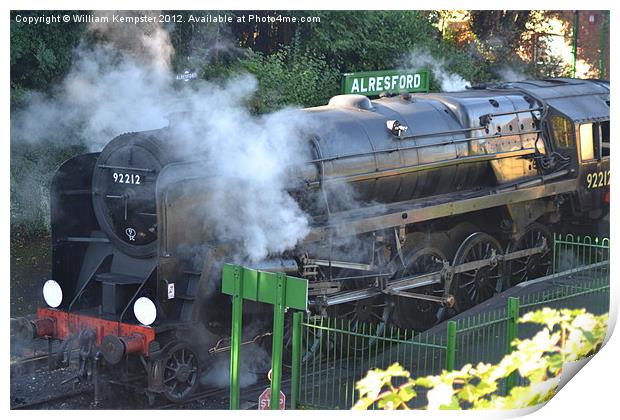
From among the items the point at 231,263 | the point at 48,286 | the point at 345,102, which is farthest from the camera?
the point at 345,102

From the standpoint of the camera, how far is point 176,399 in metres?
8.98

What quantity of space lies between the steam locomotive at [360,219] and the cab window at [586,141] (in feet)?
0.08

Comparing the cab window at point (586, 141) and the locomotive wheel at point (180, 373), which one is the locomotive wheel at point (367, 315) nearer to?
the locomotive wheel at point (180, 373)

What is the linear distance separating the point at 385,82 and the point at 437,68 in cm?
250

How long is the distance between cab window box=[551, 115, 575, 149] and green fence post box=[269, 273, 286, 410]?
18.3 ft

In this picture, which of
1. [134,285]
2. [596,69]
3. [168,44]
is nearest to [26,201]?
[168,44]

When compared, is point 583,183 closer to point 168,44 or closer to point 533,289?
point 533,289

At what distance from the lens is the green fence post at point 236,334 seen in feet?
27.3

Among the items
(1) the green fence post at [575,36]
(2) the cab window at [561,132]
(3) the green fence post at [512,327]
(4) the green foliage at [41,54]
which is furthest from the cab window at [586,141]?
(4) the green foliage at [41,54]

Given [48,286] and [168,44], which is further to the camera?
[168,44]

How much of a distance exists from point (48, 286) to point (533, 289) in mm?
5271

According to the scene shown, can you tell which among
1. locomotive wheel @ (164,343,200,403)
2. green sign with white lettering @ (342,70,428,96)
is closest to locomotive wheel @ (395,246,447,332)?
green sign with white lettering @ (342,70,428,96)

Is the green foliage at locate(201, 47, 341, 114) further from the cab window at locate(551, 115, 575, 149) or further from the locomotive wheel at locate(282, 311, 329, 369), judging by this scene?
the locomotive wheel at locate(282, 311, 329, 369)

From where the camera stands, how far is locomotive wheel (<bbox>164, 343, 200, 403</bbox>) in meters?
8.94
